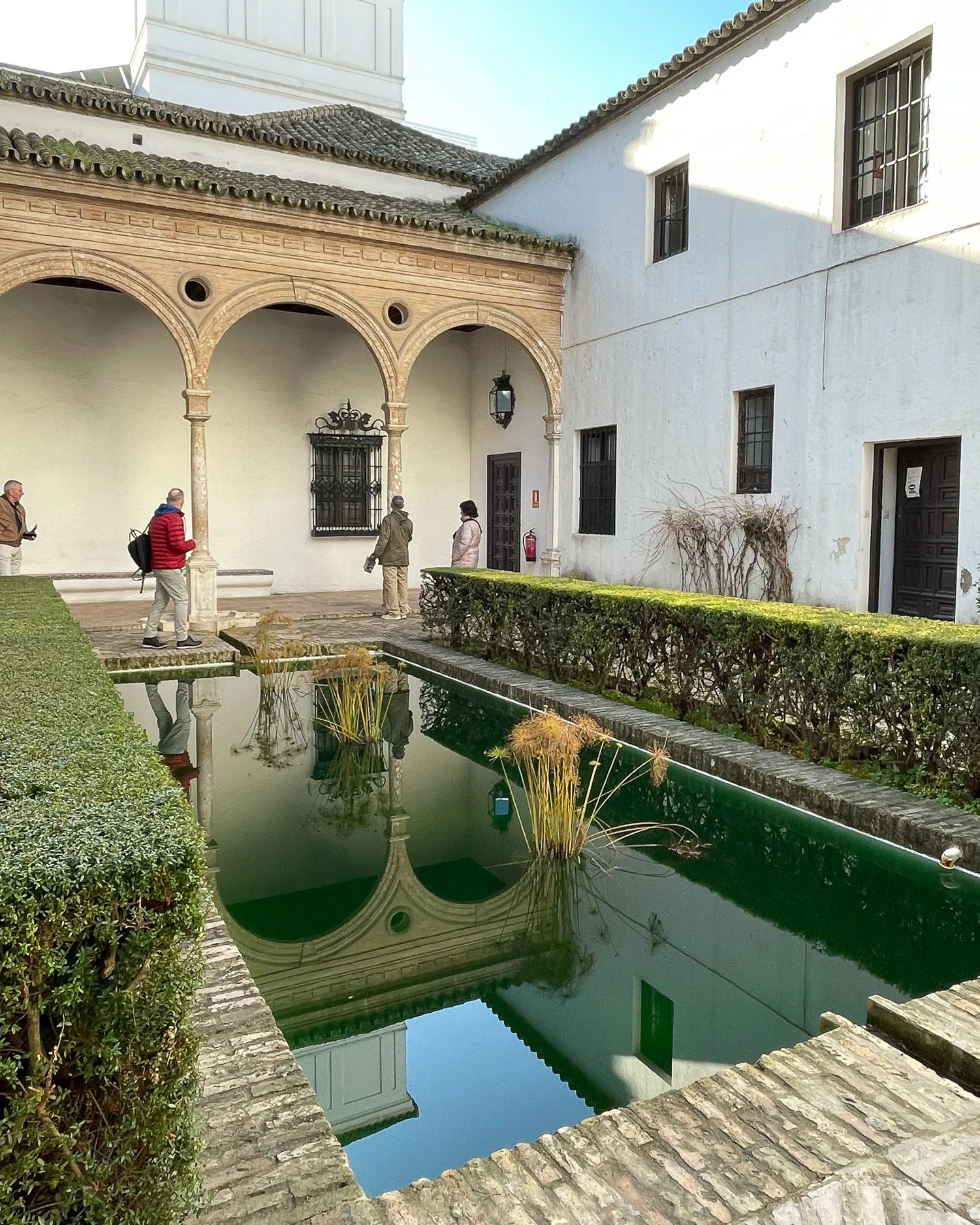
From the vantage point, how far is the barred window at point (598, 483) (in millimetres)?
13180

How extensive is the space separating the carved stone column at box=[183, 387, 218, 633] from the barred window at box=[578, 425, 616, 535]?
528 cm

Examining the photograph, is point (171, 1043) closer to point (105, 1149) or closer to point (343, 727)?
point (105, 1149)

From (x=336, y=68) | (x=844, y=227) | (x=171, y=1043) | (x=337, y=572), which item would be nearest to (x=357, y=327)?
(x=337, y=572)

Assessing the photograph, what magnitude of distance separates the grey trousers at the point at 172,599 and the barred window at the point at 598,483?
Result: 589 centimetres

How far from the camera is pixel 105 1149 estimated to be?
1686 millimetres

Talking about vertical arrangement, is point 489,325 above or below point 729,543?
above

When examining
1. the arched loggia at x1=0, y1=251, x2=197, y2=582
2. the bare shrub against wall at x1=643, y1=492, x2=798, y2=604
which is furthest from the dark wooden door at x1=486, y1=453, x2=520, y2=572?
the arched loggia at x1=0, y1=251, x2=197, y2=582

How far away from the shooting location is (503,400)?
15.3m

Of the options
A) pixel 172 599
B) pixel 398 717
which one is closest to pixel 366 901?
pixel 398 717

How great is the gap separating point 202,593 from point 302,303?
385cm

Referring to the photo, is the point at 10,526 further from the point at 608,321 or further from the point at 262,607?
the point at 608,321

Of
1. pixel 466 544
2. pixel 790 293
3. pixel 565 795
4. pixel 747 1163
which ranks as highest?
pixel 790 293

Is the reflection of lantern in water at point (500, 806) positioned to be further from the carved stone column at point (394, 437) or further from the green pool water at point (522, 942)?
the carved stone column at point (394, 437)

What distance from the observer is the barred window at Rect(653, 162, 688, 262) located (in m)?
11.7
